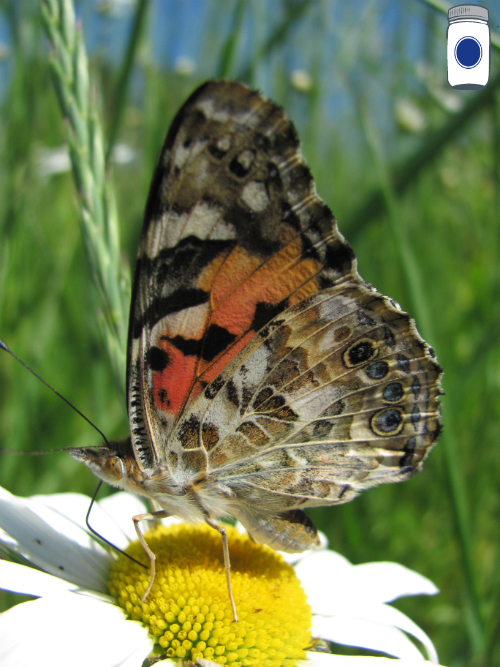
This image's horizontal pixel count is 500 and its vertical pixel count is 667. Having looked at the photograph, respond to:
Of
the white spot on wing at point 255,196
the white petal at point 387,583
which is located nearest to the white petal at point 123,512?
the white petal at point 387,583

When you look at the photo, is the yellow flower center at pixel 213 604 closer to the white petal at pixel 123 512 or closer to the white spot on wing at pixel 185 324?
the white petal at pixel 123 512

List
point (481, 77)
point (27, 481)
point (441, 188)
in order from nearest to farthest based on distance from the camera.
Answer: point (481, 77) < point (27, 481) < point (441, 188)

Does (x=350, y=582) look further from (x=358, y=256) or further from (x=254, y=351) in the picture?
(x=358, y=256)

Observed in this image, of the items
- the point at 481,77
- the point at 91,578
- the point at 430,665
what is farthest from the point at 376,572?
the point at 481,77

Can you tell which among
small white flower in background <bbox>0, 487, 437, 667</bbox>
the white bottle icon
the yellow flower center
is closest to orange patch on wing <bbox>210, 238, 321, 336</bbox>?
the yellow flower center

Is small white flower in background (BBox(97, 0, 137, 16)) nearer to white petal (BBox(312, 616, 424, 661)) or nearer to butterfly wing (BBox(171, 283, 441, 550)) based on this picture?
butterfly wing (BBox(171, 283, 441, 550))

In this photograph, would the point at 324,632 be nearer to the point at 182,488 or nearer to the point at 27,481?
the point at 182,488

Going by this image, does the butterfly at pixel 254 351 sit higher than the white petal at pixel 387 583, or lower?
higher

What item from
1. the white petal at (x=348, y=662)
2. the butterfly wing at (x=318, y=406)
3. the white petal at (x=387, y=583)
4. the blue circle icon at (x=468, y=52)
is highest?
the blue circle icon at (x=468, y=52)
